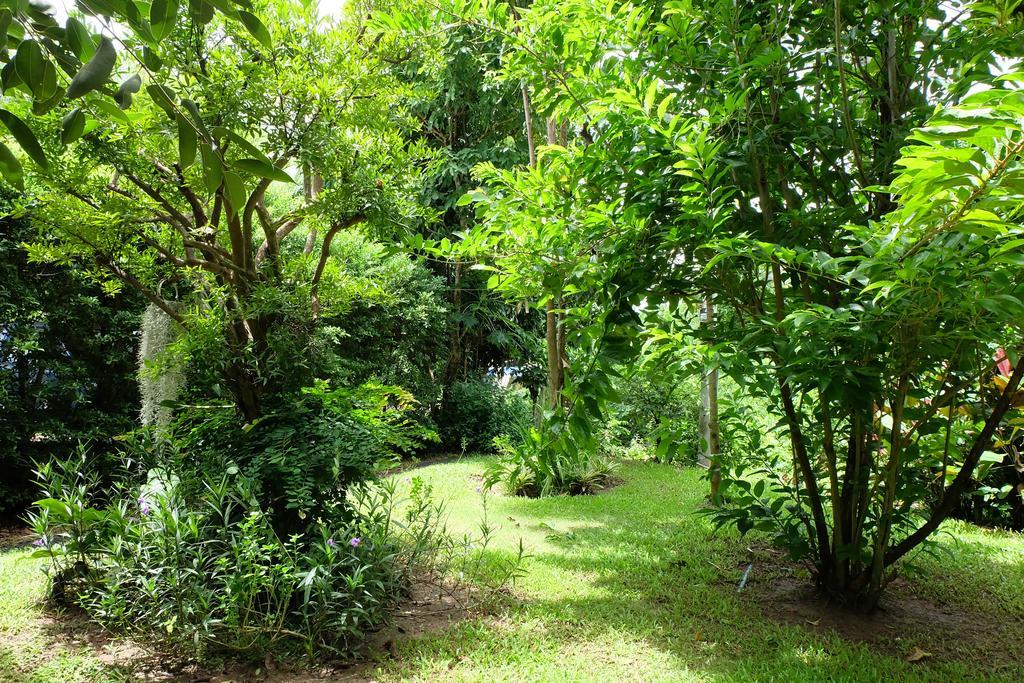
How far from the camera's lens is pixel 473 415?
1044 centimetres

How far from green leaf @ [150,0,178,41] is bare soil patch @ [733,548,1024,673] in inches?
138

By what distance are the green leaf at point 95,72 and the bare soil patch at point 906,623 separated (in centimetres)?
351

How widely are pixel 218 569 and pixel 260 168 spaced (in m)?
2.56

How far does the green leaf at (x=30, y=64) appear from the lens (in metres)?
0.91

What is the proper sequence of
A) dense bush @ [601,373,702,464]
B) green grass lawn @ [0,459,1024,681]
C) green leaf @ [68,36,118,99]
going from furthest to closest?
dense bush @ [601,373,702,464], green grass lawn @ [0,459,1024,681], green leaf @ [68,36,118,99]

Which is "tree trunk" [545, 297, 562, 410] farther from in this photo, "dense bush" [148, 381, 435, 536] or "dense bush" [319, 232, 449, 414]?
"dense bush" [148, 381, 435, 536]

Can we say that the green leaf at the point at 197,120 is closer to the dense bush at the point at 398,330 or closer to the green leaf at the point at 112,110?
the green leaf at the point at 112,110

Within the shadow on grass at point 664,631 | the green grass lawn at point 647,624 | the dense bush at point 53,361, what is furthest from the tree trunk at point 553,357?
the dense bush at point 53,361

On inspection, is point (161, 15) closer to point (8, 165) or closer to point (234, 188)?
point (234, 188)

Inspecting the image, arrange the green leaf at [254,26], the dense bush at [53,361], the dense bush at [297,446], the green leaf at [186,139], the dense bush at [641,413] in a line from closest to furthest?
the green leaf at [186,139], the green leaf at [254,26], the dense bush at [297,446], the dense bush at [53,361], the dense bush at [641,413]

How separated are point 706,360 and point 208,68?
2.76 m

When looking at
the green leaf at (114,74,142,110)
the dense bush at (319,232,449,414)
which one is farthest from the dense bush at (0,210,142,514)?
the green leaf at (114,74,142,110)

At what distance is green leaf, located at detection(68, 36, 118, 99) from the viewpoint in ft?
2.32

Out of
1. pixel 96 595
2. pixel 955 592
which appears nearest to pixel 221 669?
pixel 96 595
